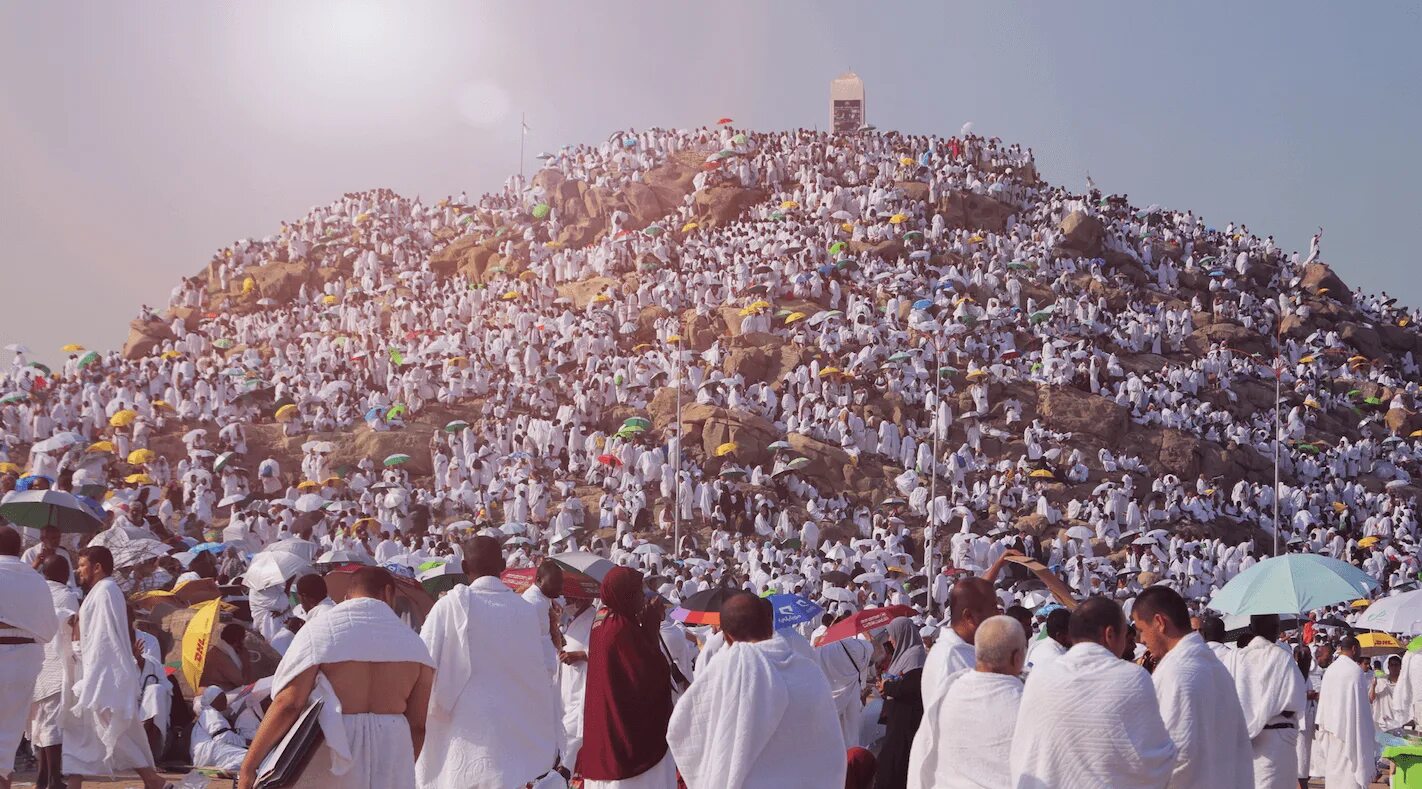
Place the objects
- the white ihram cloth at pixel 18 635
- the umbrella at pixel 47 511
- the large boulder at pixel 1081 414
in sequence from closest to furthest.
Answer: the white ihram cloth at pixel 18 635
the umbrella at pixel 47 511
the large boulder at pixel 1081 414

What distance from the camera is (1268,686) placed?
7.79m

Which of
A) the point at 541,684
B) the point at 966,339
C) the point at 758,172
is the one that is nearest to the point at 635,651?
the point at 541,684

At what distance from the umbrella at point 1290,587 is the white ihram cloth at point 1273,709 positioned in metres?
1.07

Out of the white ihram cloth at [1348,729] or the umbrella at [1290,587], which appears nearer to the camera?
the umbrella at [1290,587]

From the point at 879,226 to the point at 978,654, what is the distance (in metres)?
43.4

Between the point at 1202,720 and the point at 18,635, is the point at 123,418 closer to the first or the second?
the point at 18,635

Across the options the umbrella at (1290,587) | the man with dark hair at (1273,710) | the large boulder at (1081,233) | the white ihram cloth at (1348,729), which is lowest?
the white ihram cloth at (1348,729)

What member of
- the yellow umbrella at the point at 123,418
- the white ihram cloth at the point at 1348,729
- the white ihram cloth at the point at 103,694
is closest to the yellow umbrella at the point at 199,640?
the white ihram cloth at the point at 103,694

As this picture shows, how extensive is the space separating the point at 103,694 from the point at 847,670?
15.4 feet

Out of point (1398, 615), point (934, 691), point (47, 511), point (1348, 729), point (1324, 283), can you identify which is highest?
point (1324, 283)

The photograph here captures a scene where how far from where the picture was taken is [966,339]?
40719 millimetres

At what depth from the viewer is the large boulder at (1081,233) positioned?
1935 inches

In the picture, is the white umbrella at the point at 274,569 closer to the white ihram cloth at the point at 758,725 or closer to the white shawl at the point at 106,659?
the white shawl at the point at 106,659

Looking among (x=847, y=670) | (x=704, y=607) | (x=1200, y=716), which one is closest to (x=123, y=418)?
(x=704, y=607)
